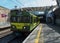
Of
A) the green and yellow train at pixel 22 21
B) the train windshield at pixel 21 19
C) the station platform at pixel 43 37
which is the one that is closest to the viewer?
the station platform at pixel 43 37

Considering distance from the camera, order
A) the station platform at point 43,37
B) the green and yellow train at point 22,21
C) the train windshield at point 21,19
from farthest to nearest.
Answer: the train windshield at point 21,19 → the green and yellow train at point 22,21 → the station platform at point 43,37

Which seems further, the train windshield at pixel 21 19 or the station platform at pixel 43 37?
the train windshield at pixel 21 19

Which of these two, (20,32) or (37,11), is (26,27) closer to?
(20,32)

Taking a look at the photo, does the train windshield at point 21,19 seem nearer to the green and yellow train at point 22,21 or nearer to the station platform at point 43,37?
the green and yellow train at point 22,21

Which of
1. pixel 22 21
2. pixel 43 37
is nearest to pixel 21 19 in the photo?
pixel 22 21

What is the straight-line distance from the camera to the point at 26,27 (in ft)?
59.6

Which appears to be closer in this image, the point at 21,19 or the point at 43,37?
the point at 43,37

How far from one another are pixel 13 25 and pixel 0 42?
8.40 feet

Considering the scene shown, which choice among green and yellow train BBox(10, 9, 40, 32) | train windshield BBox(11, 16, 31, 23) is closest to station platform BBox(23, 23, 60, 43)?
green and yellow train BBox(10, 9, 40, 32)

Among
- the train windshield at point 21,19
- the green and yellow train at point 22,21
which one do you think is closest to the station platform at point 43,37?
the green and yellow train at point 22,21

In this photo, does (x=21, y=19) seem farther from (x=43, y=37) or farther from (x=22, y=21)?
(x=43, y=37)

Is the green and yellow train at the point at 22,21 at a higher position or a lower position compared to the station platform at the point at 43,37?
higher

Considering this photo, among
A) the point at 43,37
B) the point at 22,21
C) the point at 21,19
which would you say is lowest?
the point at 43,37

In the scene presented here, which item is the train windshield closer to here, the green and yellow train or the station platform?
the green and yellow train
